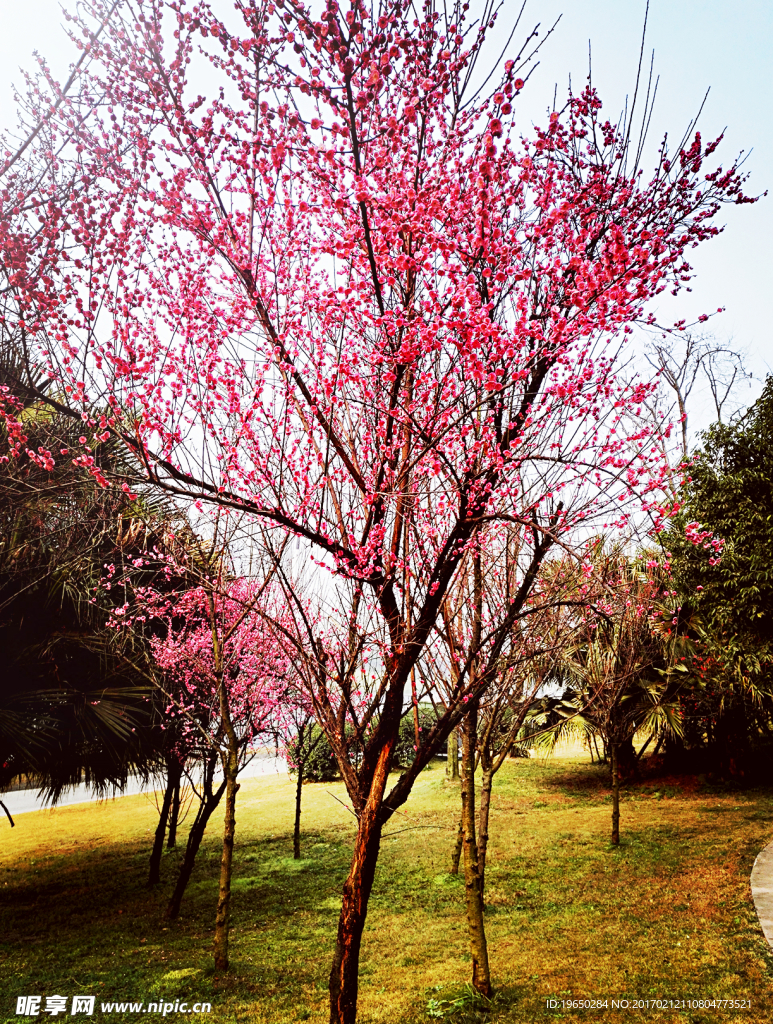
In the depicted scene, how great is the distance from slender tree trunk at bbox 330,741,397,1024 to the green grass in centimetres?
20

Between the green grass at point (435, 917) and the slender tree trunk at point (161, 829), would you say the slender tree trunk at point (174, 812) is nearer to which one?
the slender tree trunk at point (161, 829)

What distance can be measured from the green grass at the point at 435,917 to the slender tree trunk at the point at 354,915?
201 mm

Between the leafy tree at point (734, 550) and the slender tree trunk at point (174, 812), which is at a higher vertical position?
the leafy tree at point (734, 550)

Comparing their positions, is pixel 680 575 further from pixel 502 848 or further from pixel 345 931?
pixel 345 931

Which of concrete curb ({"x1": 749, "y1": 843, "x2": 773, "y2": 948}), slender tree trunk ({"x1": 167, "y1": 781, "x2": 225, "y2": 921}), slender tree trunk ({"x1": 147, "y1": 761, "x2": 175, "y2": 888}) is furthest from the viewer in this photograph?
slender tree trunk ({"x1": 147, "y1": 761, "x2": 175, "y2": 888})

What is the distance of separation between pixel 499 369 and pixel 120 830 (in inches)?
639

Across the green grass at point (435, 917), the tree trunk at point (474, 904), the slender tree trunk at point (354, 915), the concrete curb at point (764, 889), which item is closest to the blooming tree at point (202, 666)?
the green grass at point (435, 917)

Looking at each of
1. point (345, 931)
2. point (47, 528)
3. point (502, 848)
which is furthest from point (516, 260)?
point (502, 848)

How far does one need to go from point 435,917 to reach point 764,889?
148 inches

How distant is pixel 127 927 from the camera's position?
8.33 meters

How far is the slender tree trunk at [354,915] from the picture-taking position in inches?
139

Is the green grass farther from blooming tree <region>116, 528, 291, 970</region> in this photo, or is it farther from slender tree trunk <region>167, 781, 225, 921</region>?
blooming tree <region>116, 528, 291, 970</region>

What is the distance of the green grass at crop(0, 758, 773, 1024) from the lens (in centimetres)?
532

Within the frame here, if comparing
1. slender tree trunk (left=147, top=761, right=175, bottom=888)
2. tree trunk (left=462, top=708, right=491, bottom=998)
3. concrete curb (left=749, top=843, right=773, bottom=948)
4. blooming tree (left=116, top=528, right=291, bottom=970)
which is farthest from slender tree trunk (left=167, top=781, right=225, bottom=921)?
concrete curb (left=749, top=843, right=773, bottom=948)
